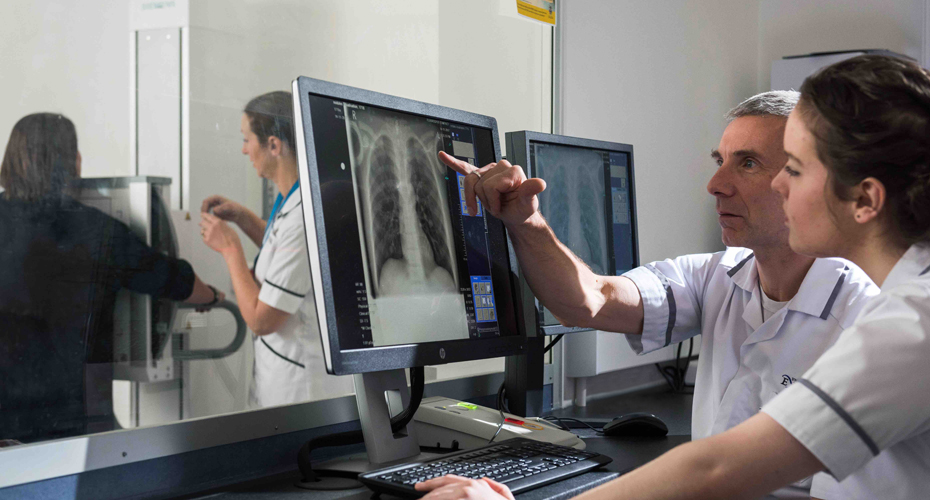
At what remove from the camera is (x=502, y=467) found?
1.11 meters

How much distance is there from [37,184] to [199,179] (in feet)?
0.89

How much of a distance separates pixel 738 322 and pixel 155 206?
113cm

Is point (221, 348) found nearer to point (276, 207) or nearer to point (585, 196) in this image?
point (276, 207)

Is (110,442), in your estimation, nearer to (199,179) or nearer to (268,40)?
(199,179)

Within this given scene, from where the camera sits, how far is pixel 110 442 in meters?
1.11

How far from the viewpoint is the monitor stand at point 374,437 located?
47.3 inches

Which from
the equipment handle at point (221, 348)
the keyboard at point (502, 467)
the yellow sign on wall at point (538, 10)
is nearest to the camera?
the keyboard at point (502, 467)

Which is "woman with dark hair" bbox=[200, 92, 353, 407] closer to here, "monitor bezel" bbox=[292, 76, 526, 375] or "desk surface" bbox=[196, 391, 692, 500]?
"desk surface" bbox=[196, 391, 692, 500]

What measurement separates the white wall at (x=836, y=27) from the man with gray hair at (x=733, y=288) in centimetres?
195

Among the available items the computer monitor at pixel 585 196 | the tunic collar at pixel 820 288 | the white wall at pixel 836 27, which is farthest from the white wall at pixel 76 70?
the white wall at pixel 836 27

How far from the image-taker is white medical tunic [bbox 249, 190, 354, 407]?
4.59 feet

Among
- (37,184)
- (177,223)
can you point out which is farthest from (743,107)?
(37,184)

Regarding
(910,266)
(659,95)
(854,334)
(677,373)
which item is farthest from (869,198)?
(659,95)

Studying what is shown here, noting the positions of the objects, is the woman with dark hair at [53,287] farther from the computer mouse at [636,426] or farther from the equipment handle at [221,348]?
the computer mouse at [636,426]
